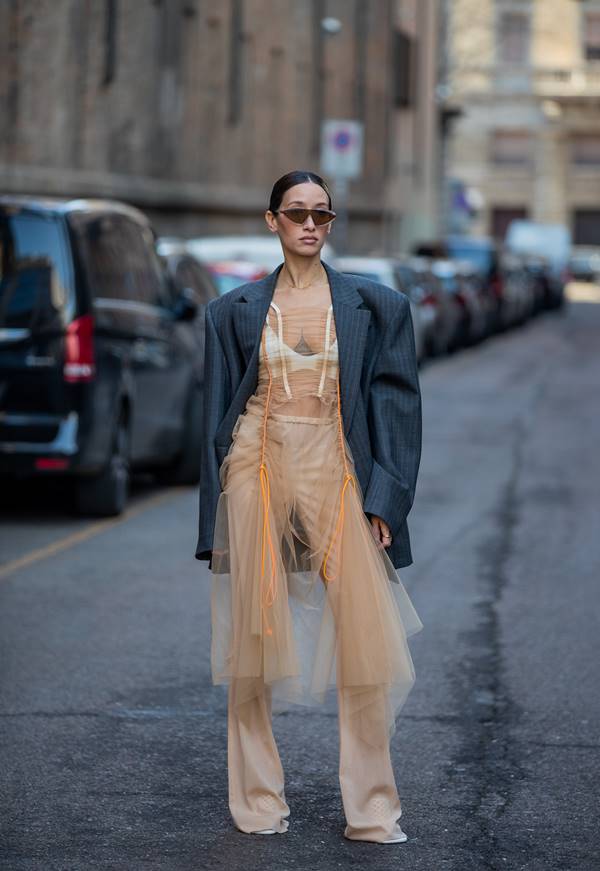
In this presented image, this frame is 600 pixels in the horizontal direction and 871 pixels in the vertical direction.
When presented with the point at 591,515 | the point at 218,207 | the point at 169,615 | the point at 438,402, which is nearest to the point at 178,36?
the point at 218,207

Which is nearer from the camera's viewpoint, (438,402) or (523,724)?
(523,724)

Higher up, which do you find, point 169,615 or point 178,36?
point 178,36

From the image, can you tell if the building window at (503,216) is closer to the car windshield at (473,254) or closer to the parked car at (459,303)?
the car windshield at (473,254)

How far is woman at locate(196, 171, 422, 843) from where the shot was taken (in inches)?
212

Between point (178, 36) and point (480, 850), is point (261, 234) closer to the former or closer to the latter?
point (178, 36)

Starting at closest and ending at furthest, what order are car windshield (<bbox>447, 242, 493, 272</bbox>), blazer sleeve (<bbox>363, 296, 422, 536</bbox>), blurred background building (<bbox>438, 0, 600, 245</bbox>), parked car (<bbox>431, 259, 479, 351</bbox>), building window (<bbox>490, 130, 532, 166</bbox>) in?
blazer sleeve (<bbox>363, 296, 422, 536</bbox>) → parked car (<bbox>431, 259, 479, 351</bbox>) → car windshield (<bbox>447, 242, 493, 272</bbox>) → blurred background building (<bbox>438, 0, 600, 245</bbox>) → building window (<bbox>490, 130, 532, 166</bbox>)

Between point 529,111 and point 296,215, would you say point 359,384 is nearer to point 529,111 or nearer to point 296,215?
point 296,215

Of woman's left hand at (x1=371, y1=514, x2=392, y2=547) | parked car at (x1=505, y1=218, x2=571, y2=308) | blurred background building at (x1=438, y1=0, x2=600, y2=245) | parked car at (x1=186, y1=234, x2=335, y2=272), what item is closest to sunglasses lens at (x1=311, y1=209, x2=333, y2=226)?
woman's left hand at (x1=371, y1=514, x2=392, y2=547)

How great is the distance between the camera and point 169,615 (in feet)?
29.7

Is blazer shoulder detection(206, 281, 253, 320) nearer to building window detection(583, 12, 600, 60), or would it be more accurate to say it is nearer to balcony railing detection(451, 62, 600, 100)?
balcony railing detection(451, 62, 600, 100)

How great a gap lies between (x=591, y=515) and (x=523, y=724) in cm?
621

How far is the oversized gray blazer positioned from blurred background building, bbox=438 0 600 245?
8197 cm
